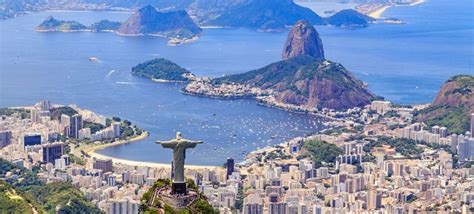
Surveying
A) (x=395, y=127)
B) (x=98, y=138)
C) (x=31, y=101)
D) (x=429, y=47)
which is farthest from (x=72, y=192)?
(x=429, y=47)

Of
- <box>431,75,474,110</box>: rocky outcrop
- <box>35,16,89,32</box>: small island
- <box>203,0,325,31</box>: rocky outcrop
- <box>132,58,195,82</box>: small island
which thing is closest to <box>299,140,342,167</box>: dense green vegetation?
<box>431,75,474,110</box>: rocky outcrop

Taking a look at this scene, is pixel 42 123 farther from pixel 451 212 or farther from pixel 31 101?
pixel 451 212

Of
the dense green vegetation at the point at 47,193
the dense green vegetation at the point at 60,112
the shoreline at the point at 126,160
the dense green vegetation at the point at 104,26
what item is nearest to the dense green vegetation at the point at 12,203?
the dense green vegetation at the point at 47,193

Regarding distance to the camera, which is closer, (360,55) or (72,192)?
(72,192)

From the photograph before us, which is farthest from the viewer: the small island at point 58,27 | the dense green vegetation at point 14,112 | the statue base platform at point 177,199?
the small island at point 58,27

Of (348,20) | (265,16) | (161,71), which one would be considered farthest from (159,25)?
(161,71)

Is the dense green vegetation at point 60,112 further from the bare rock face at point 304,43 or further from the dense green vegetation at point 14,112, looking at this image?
the bare rock face at point 304,43

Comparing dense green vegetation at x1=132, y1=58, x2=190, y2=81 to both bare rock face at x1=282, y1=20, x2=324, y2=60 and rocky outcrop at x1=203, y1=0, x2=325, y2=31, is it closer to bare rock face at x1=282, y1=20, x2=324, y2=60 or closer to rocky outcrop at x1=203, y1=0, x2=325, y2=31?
bare rock face at x1=282, y1=20, x2=324, y2=60
